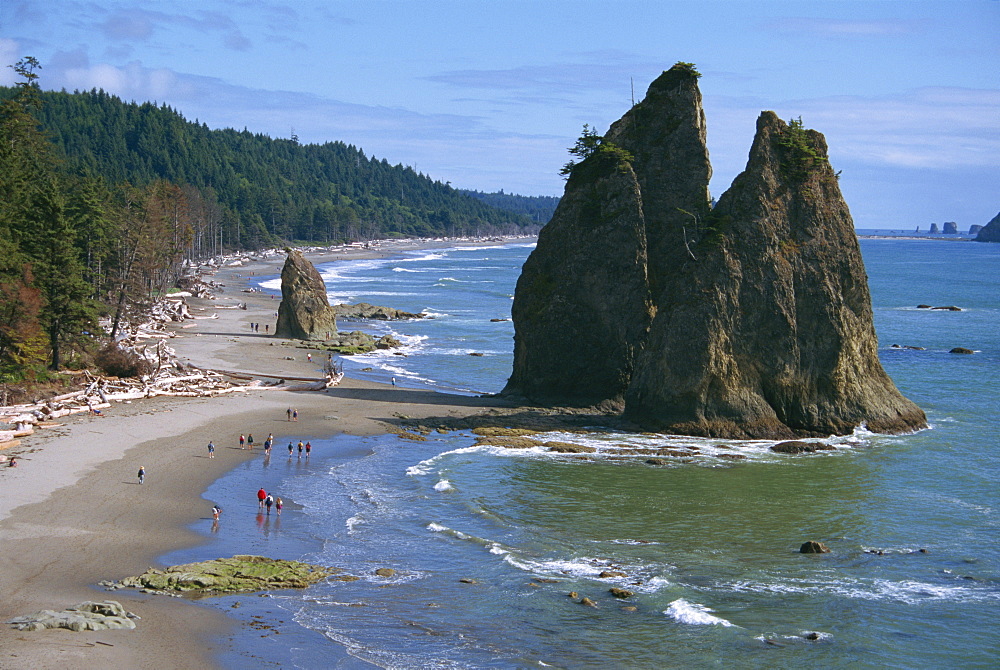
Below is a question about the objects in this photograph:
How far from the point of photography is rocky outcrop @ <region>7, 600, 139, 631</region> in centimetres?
2334

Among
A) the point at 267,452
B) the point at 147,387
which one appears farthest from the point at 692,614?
the point at 147,387

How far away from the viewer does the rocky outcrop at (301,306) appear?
3238 inches

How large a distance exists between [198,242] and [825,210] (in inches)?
5770

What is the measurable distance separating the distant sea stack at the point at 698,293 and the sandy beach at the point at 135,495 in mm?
8085

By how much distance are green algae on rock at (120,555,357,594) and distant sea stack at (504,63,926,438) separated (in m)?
25.7

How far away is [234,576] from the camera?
28.2m

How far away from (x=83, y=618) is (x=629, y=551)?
17908 millimetres

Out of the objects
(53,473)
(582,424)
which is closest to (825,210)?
(582,424)

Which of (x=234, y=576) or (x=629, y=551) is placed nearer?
(x=234, y=576)

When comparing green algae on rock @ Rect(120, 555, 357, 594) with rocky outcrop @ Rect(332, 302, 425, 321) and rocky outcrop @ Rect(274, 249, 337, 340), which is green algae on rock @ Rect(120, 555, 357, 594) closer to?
rocky outcrop @ Rect(274, 249, 337, 340)

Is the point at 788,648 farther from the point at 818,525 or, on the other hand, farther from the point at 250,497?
the point at 250,497

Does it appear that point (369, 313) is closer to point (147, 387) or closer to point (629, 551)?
point (147, 387)

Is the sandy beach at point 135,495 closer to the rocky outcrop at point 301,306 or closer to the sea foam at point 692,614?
the rocky outcrop at point 301,306

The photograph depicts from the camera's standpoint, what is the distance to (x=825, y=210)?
171 ft
